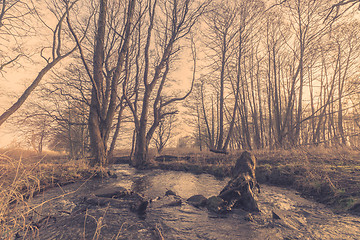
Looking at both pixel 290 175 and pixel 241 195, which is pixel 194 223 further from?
pixel 290 175

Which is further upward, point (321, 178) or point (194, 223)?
point (321, 178)

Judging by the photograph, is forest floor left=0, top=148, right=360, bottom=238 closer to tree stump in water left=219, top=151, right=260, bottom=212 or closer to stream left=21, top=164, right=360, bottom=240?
stream left=21, top=164, right=360, bottom=240

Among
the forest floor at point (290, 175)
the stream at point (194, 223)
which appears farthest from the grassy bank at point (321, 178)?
the stream at point (194, 223)

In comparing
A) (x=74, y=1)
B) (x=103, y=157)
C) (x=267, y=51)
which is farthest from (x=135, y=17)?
(x=267, y=51)

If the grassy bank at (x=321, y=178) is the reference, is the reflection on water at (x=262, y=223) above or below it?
below

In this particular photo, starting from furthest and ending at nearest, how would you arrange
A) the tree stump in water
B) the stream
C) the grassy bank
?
the grassy bank → the tree stump in water → the stream

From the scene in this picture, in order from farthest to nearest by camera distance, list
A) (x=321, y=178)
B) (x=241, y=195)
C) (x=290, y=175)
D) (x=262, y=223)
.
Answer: (x=290, y=175), (x=321, y=178), (x=241, y=195), (x=262, y=223)

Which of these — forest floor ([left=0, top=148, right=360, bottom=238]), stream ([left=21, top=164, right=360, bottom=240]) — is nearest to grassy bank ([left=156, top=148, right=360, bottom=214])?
forest floor ([left=0, top=148, right=360, bottom=238])

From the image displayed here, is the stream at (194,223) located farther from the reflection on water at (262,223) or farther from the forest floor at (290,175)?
the forest floor at (290,175)

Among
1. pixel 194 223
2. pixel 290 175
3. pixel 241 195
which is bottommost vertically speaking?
pixel 194 223

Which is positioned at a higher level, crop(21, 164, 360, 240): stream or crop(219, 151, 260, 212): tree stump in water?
crop(219, 151, 260, 212): tree stump in water

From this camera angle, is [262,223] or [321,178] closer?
[262,223]

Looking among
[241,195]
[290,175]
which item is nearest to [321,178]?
[290,175]

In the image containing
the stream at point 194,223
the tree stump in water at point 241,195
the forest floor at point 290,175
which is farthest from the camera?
the tree stump in water at point 241,195
